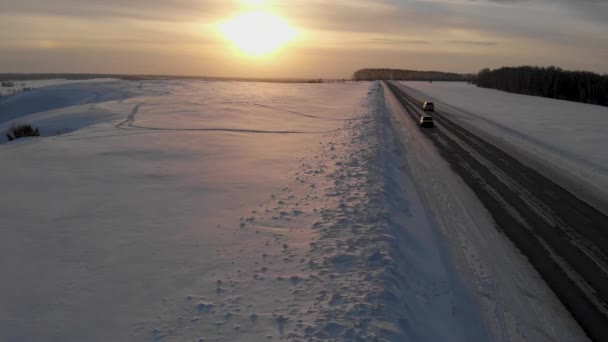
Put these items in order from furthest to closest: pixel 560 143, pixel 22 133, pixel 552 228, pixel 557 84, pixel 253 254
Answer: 1. pixel 557 84
2. pixel 22 133
3. pixel 560 143
4. pixel 552 228
5. pixel 253 254

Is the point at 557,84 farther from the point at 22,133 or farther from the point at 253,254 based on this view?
the point at 253,254

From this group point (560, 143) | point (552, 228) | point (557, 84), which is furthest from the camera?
point (557, 84)

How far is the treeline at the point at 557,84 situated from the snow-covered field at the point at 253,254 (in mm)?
54011

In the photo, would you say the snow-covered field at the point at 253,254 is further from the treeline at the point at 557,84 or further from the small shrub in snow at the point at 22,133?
the treeline at the point at 557,84

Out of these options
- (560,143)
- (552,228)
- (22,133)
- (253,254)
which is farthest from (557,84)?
(253,254)

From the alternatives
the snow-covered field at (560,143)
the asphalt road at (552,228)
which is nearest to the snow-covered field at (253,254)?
the asphalt road at (552,228)

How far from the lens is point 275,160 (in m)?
15.5

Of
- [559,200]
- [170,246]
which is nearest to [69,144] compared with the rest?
[170,246]

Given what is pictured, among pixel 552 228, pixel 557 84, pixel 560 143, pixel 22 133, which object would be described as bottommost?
pixel 552 228

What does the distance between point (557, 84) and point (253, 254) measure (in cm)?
7186

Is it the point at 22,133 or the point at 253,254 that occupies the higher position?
the point at 22,133

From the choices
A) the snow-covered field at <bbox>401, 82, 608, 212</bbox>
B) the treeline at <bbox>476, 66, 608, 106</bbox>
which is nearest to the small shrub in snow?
the snow-covered field at <bbox>401, 82, 608, 212</bbox>

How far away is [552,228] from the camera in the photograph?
931 centimetres

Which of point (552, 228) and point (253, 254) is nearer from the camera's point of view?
point (253, 254)
